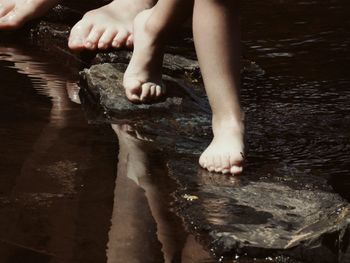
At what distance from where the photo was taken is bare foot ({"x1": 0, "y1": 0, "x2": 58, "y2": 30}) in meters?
4.84

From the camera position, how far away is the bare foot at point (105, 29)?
427 cm

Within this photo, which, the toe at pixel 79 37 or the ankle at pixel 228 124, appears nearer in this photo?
the ankle at pixel 228 124

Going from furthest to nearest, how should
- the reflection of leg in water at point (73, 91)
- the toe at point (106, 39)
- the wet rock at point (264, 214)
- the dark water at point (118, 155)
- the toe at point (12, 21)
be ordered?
1. the toe at point (12, 21)
2. the toe at point (106, 39)
3. the reflection of leg in water at point (73, 91)
4. the dark water at point (118, 155)
5. the wet rock at point (264, 214)

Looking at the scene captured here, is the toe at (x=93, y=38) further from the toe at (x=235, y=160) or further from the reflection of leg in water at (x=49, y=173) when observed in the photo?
the toe at (x=235, y=160)

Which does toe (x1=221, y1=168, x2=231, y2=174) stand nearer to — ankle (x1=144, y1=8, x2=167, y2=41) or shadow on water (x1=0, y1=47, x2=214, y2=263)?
shadow on water (x1=0, y1=47, x2=214, y2=263)

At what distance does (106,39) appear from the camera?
4.25 m

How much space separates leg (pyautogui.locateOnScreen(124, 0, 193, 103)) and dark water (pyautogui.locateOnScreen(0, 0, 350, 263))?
0.23 meters

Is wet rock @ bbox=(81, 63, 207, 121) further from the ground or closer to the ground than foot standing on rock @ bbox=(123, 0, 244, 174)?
closer to the ground

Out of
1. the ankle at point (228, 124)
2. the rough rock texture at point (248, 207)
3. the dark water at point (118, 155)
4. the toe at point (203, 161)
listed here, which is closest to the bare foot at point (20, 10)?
the dark water at point (118, 155)

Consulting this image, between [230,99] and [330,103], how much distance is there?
78cm

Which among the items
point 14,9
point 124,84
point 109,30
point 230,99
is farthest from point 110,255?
point 14,9

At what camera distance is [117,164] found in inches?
119

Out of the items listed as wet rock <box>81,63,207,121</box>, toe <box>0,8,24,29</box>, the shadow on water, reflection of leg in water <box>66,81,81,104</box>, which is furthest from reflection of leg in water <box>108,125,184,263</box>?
toe <box>0,8,24,29</box>

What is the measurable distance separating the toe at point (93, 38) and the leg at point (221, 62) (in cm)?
124
